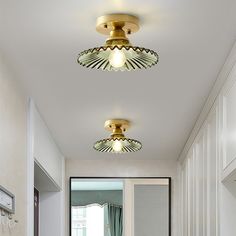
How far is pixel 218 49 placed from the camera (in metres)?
3.33

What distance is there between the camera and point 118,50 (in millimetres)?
2891

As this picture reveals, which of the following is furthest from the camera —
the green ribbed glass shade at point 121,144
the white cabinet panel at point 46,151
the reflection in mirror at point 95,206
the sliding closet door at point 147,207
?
the reflection in mirror at point 95,206

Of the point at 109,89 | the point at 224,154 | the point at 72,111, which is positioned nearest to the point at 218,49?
the point at 224,154

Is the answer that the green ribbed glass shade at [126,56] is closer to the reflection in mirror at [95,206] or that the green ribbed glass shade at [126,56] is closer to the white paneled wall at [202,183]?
the white paneled wall at [202,183]

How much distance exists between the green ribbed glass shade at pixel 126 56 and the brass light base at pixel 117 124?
2.12m

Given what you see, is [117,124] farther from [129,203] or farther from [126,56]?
[126,56]

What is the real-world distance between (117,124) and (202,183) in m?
0.84

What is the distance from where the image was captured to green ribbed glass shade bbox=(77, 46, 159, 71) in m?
2.87

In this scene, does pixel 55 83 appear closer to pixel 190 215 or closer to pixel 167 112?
pixel 167 112

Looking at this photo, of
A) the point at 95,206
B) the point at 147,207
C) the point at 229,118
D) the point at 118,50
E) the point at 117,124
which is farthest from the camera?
the point at 95,206

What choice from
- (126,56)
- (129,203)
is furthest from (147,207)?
(126,56)

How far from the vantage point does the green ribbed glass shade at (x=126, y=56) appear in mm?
2867

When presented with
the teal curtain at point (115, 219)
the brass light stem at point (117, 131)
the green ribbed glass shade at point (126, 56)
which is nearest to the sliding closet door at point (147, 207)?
the teal curtain at point (115, 219)

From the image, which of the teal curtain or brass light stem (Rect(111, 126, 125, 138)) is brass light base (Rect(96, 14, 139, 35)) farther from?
the teal curtain
